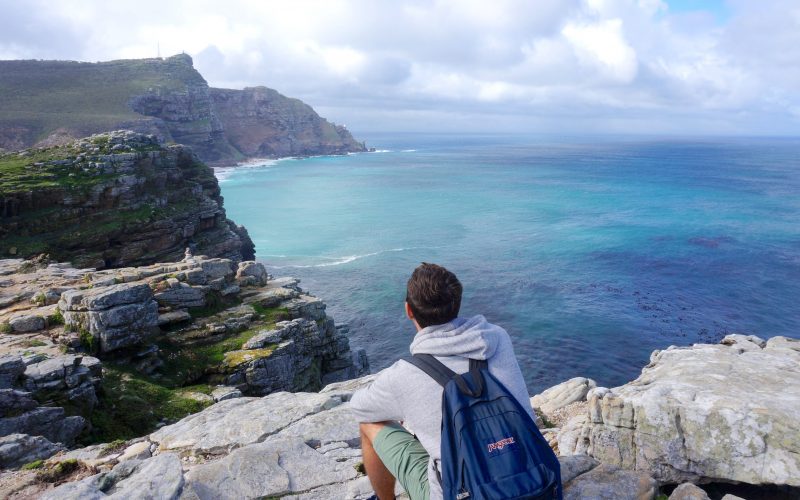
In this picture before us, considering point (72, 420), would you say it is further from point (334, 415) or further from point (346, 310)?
point (346, 310)

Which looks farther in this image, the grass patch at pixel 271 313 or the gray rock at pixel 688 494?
the grass patch at pixel 271 313

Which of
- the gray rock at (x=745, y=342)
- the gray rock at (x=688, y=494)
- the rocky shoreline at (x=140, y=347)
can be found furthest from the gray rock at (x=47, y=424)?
the gray rock at (x=745, y=342)

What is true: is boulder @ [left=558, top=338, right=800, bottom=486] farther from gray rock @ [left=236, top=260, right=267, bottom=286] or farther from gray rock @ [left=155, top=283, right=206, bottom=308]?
gray rock @ [left=236, top=260, right=267, bottom=286]

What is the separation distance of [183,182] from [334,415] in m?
50.0

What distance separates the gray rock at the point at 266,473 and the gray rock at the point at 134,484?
0.29 meters

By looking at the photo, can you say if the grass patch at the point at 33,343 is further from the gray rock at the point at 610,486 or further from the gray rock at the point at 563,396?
the gray rock at the point at 610,486

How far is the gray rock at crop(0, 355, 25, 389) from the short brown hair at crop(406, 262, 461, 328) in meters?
15.3

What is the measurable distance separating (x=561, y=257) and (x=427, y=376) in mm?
64736

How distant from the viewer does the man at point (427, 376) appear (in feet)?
17.2

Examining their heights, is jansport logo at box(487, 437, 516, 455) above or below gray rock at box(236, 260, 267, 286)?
above

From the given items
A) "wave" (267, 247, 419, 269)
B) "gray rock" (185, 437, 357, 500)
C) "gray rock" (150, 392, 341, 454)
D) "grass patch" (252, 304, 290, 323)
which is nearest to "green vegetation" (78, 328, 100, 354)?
"grass patch" (252, 304, 290, 323)

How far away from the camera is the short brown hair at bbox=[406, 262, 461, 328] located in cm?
551

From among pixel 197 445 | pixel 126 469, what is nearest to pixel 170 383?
pixel 197 445

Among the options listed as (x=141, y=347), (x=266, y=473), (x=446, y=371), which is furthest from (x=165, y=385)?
(x=446, y=371)
